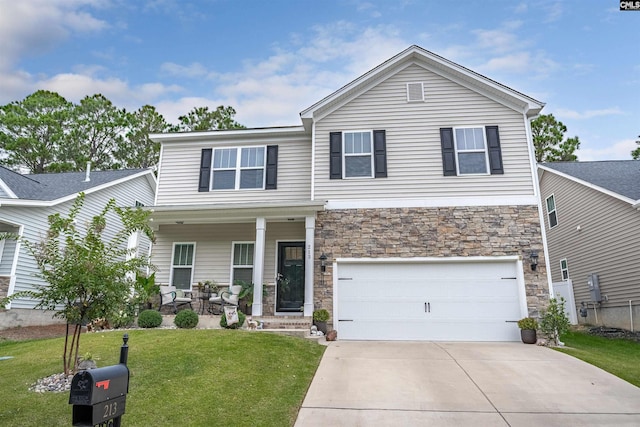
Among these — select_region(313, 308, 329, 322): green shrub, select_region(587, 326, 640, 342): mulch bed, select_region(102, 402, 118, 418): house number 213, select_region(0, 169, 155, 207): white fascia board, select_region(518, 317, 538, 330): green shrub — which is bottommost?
select_region(587, 326, 640, 342): mulch bed

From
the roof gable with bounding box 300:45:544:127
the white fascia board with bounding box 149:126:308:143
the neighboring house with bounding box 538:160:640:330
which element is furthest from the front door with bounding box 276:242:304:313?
the neighboring house with bounding box 538:160:640:330

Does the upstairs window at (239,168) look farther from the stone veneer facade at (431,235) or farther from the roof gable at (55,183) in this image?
the roof gable at (55,183)

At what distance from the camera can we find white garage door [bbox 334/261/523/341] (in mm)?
9922

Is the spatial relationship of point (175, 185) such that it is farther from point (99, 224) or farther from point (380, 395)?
point (380, 395)

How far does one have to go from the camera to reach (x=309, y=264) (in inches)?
408

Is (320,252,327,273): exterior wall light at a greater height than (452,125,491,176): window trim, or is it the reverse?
(452,125,491,176): window trim

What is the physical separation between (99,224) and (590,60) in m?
14.9

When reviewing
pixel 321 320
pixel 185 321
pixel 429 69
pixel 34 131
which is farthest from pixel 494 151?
pixel 34 131

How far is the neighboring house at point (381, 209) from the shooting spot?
1015 cm

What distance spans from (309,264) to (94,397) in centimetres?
785

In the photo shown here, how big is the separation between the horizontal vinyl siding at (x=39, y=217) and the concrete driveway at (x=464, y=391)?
7.23m

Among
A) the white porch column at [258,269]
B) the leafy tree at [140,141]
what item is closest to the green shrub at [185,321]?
the white porch column at [258,269]

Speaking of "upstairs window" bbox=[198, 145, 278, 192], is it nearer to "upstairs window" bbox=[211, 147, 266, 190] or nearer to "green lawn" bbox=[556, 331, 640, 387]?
"upstairs window" bbox=[211, 147, 266, 190]

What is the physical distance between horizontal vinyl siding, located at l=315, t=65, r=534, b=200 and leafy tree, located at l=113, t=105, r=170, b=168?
17148 millimetres
